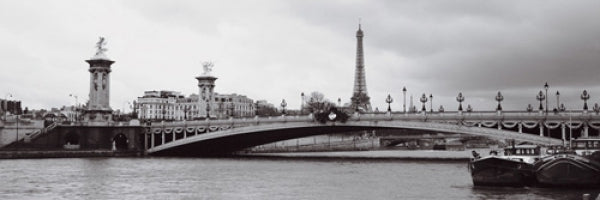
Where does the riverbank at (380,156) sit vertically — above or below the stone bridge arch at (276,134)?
below

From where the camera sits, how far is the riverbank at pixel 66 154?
2793 inches

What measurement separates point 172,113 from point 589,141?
6239 inches

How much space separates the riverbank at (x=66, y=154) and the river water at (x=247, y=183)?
1169cm

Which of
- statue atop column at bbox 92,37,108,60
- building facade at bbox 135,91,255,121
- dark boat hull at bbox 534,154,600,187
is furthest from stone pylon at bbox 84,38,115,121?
building facade at bbox 135,91,255,121

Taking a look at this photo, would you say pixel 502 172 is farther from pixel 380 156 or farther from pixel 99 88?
pixel 99 88

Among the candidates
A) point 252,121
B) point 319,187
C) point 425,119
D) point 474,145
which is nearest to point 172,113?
point 474,145

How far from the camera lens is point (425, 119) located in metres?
64.1

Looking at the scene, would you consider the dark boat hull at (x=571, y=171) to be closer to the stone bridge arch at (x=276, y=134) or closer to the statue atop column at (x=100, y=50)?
the stone bridge arch at (x=276, y=134)

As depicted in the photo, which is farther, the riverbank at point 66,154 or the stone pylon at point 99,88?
the stone pylon at point 99,88

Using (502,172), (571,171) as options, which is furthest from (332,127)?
(571,171)

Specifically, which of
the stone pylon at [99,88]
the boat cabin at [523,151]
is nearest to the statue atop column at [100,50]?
the stone pylon at [99,88]

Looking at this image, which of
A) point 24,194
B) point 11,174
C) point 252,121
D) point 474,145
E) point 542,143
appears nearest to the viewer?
point 24,194

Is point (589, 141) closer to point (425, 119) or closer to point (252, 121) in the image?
point (425, 119)

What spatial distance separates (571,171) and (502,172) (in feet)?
11.0
